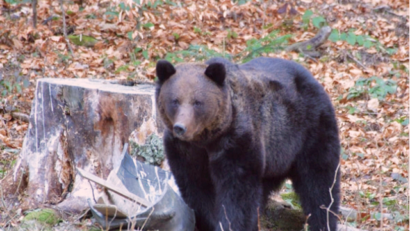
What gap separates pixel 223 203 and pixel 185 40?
732cm

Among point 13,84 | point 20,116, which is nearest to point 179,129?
point 20,116

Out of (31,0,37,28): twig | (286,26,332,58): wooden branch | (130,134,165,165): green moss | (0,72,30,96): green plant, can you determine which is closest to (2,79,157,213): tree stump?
(130,134,165,165): green moss

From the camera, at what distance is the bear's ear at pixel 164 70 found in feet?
13.0

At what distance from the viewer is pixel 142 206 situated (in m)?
4.54

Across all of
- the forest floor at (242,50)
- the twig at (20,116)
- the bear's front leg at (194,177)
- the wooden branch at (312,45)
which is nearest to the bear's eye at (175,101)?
the bear's front leg at (194,177)

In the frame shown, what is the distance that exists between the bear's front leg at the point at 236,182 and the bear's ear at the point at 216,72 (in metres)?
0.56

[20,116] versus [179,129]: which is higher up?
[179,129]

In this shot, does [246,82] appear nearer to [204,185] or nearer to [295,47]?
[204,185]

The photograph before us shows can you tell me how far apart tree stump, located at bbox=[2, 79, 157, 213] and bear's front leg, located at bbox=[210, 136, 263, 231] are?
1537mm

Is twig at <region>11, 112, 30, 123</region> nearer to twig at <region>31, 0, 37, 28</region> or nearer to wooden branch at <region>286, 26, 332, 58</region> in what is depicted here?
twig at <region>31, 0, 37, 28</region>

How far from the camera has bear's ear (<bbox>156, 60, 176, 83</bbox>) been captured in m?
3.97

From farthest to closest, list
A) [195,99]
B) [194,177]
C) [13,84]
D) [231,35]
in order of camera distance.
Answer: [231,35] → [13,84] → [194,177] → [195,99]

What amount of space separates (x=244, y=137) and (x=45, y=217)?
2.41 meters

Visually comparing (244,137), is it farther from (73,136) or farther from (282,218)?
(73,136)
